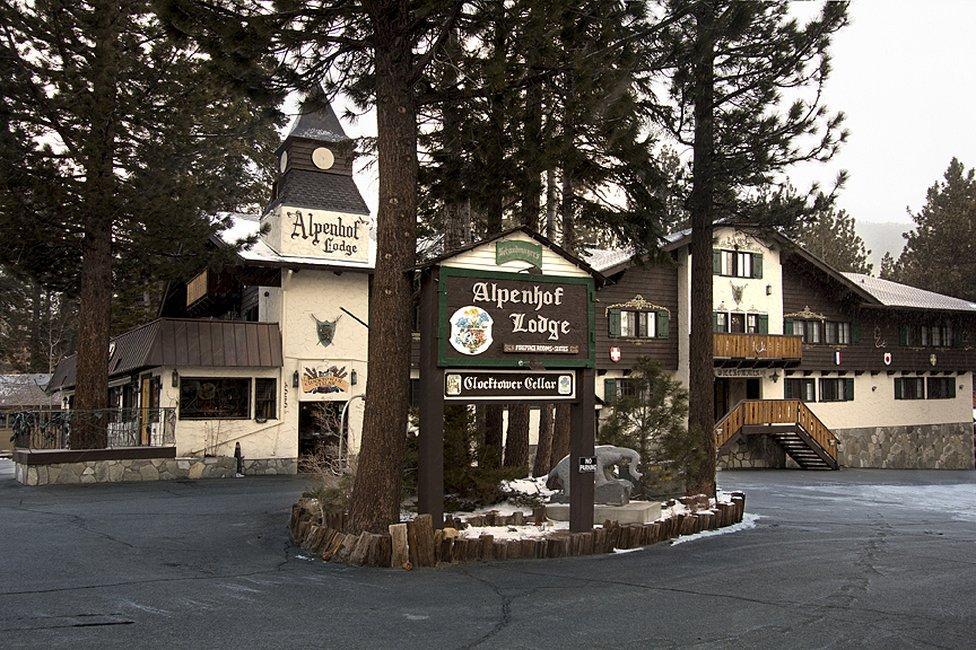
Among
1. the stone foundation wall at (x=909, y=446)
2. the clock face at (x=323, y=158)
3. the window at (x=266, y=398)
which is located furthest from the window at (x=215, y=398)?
the stone foundation wall at (x=909, y=446)

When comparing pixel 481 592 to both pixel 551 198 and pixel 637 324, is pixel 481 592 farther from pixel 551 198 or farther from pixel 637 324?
pixel 637 324

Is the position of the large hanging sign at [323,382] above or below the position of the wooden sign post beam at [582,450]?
above

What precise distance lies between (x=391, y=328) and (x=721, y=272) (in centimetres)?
2694

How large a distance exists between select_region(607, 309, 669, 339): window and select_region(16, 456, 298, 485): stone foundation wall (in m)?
14.4

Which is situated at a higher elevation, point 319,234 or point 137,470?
point 319,234

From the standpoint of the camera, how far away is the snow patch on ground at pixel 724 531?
43.3 ft

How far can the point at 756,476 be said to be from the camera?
101 feet

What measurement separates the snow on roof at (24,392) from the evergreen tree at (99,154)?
86.1 feet

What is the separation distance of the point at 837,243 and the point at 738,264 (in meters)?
29.0

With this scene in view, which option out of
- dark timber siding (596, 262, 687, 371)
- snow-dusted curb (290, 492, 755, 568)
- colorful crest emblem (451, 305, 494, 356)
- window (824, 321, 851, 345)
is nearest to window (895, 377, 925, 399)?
window (824, 321, 851, 345)

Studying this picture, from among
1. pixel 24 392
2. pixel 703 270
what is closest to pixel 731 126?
pixel 703 270

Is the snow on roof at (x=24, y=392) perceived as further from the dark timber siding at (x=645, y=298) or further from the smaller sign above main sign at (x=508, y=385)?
the smaller sign above main sign at (x=508, y=385)

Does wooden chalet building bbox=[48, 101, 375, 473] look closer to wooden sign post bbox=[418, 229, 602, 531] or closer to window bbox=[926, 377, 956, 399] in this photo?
wooden sign post bbox=[418, 229, 602, 531]

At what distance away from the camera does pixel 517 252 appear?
40.0 feet
